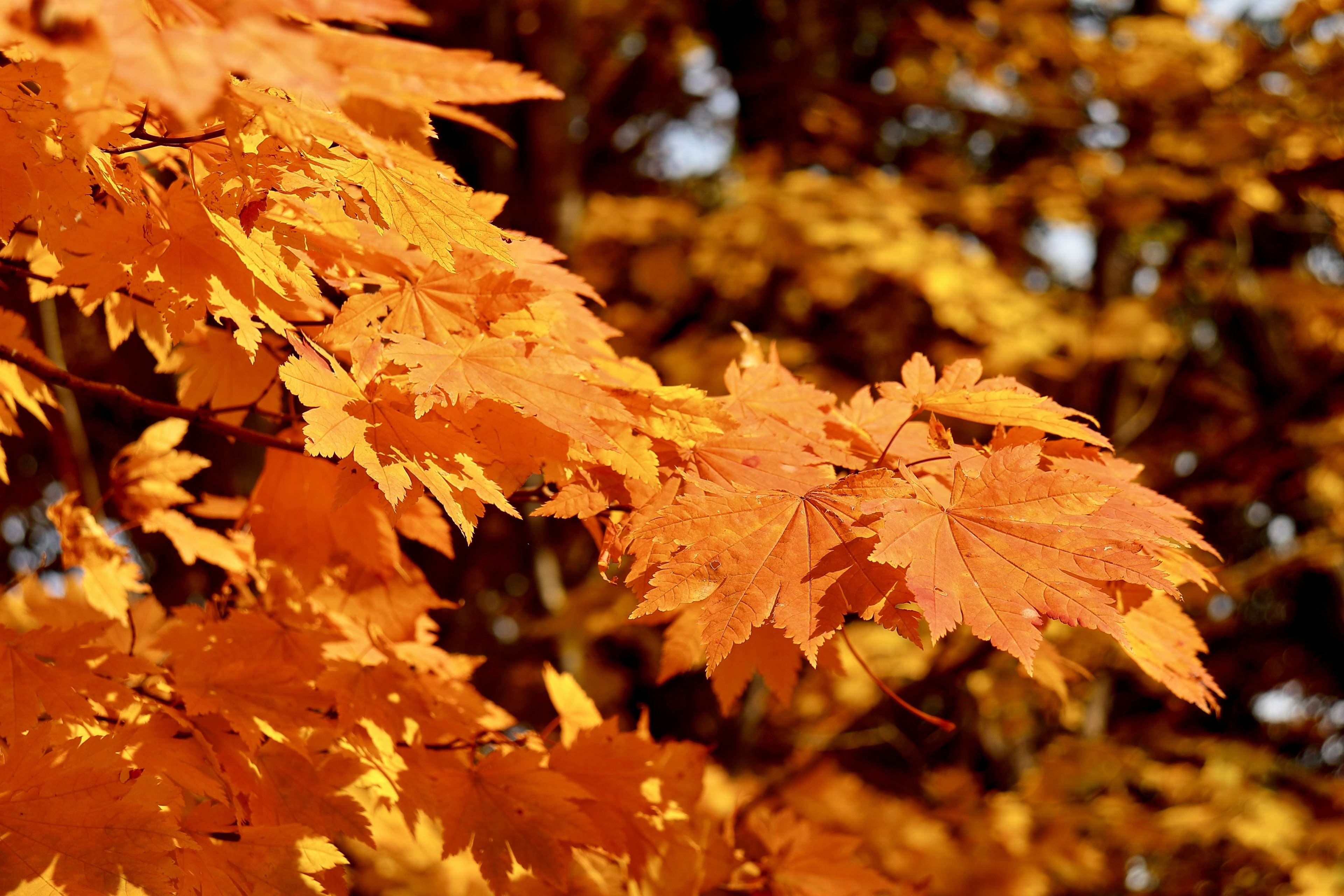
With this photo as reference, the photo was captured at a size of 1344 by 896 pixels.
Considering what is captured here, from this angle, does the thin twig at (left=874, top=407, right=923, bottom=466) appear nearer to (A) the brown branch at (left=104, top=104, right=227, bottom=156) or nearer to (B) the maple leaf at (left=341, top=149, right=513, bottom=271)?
(B) the maple leaf at (left=341, top=149, right=513, bottom=271)

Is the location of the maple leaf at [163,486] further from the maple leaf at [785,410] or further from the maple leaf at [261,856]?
the maple leaf at [785,410]

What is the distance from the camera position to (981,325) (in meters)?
5.80

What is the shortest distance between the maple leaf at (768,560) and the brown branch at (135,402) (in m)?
0.58

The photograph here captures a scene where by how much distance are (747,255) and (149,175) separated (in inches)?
201

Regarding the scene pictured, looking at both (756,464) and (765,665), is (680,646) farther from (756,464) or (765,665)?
(756,464)

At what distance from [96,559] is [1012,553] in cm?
152

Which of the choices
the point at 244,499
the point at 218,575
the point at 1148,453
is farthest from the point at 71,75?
the point at 1148,453

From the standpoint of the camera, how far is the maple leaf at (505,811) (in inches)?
53.5

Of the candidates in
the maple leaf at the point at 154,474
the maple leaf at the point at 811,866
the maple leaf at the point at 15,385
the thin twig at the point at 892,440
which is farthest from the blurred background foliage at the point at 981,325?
the thin twig at the point at 892,440

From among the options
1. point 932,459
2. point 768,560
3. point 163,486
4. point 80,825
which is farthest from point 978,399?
point 163,486

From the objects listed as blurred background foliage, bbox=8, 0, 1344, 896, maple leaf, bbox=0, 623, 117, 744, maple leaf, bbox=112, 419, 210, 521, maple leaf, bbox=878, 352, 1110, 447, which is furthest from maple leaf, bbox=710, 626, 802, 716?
blurred background foliage, bbox=8, 0, 1344, 896

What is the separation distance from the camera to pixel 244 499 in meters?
2.17

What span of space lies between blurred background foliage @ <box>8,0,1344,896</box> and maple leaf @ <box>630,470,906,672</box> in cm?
251

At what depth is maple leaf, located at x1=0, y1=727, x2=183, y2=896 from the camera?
3.09 ft
